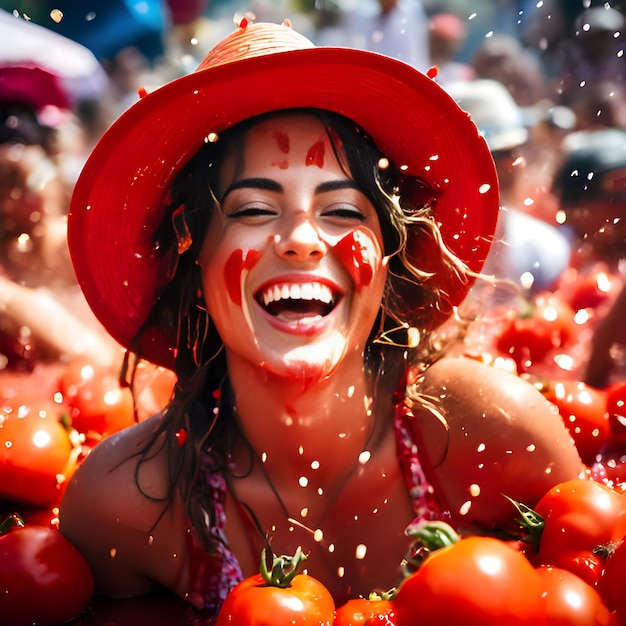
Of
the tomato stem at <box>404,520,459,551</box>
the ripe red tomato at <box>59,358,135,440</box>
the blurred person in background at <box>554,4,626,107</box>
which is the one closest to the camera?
the tomato stem at <box>404,520,459,551</box>

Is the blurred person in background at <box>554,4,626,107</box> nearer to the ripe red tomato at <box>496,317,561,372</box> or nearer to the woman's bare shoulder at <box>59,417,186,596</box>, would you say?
the ripe red tomato at <box>496,317,561,372</box>

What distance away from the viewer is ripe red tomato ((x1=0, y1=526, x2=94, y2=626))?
6.50ft

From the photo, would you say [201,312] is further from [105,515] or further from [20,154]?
[20,154]

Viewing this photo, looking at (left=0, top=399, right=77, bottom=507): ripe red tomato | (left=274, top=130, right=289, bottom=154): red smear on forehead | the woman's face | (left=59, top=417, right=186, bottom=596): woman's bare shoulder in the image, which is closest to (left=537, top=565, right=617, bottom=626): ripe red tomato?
the woman's face

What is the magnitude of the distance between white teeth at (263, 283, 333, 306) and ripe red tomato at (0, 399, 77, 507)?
1.07 m

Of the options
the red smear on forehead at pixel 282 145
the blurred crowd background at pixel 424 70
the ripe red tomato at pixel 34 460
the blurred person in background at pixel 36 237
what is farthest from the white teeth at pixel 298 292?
the blurred crowd background at pixel 424 70

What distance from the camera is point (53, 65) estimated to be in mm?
5641

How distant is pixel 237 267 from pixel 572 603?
96cm

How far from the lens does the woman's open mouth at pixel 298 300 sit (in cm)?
196

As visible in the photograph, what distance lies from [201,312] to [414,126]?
27.1 inches

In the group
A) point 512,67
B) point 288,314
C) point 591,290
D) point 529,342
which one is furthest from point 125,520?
point 512,67

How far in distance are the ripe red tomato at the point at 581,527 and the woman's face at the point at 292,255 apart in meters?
0.57

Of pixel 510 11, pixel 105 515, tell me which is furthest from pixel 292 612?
pixel 510 11

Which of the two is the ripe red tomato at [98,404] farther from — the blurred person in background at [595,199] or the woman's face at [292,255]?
the blurred person in background at [595,199]
